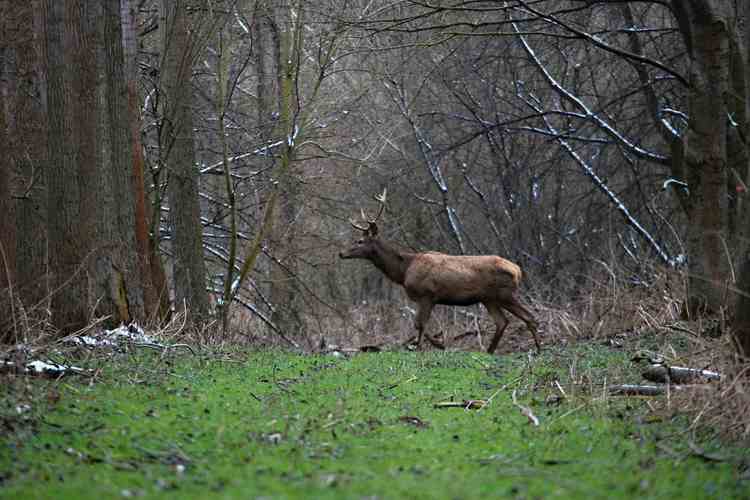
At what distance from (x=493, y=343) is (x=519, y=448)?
10703 mm

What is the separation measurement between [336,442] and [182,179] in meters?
10.9

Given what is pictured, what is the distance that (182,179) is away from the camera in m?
17.0

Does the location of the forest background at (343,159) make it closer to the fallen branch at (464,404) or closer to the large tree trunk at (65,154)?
the large tree trunk at (65,154)

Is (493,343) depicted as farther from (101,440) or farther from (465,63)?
(101,440)

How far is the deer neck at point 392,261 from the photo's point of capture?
19.8m

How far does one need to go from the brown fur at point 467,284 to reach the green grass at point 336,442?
7634 mm

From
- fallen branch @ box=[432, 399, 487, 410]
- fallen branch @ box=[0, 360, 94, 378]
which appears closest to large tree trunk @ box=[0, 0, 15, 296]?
fallen branch @ box=[0, 360, 94, 378]

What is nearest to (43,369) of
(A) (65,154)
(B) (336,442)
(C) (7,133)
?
(B) (336,442)

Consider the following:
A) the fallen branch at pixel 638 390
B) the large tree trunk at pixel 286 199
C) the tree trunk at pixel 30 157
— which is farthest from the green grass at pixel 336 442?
the large tree trunk at pixel 286 199

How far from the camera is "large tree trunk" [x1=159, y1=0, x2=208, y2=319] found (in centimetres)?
1551

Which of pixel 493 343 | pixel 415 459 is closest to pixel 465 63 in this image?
pixel 493 343

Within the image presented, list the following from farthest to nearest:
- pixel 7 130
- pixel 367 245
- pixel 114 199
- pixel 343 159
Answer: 1. pixel 343 159
2. pixel 367 245
3. pixel 7 130
4. pixel 114 199

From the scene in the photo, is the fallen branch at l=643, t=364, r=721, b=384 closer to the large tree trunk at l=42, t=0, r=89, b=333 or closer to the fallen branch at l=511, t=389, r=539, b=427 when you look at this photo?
the fallen branch at l=511, t=389, r=539, b=427

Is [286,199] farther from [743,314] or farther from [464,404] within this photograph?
Answer: [743,314]
